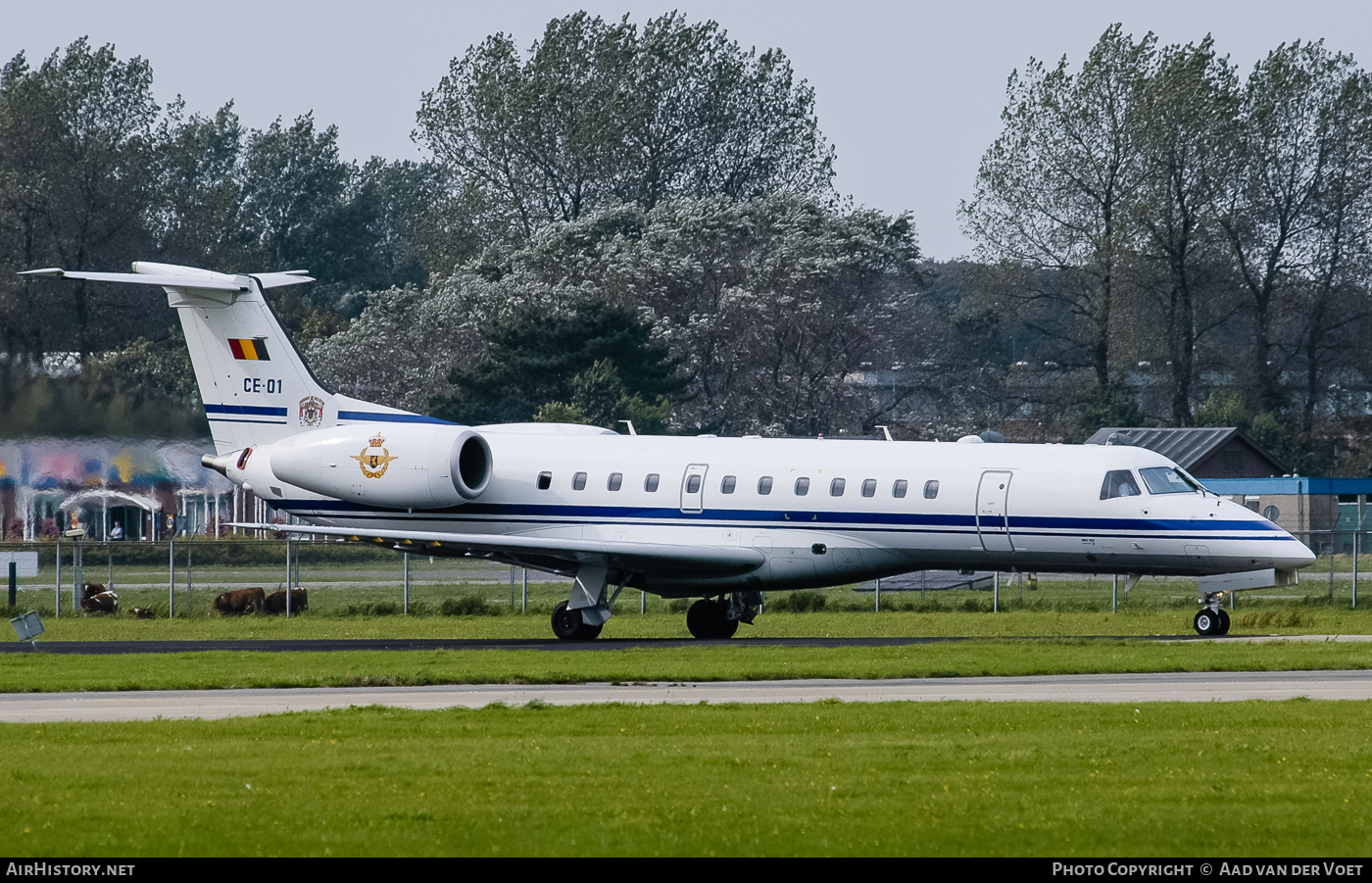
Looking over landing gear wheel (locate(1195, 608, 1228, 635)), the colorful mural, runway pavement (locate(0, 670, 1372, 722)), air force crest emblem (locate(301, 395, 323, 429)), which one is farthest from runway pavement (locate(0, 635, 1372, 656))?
the colorful mural

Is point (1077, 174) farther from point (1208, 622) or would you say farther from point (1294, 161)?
point (1208, 622)

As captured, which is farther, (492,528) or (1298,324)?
(1298,324)

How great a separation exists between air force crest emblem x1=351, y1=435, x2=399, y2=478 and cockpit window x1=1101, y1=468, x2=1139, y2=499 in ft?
38.7

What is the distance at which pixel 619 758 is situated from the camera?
48.3 feet

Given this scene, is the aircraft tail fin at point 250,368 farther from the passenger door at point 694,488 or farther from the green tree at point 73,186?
the green tree at point 73,186

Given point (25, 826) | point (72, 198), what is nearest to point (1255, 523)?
point (25, 826)

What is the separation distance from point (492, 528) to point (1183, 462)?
143 feet

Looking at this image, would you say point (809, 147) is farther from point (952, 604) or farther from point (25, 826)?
point (25, 826)

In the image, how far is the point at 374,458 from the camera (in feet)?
104

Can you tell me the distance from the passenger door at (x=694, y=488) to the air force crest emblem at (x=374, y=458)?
4.98 m

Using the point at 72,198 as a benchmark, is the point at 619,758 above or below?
below

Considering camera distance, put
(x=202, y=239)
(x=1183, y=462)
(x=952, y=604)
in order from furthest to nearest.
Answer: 1. (x=202, y=239)
2. (x=1183, y=462)
3. (x=952, y=604)

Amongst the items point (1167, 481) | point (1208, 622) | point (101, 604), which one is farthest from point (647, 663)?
point (101, 604)

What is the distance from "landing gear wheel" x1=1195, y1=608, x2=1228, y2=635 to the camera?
28.7 metres
